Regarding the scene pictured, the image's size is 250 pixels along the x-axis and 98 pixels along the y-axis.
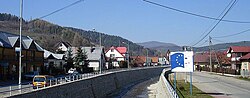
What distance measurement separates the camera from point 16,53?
6281 centimetres

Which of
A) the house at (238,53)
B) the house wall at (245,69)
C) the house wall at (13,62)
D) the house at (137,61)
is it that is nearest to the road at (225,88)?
the house wall at (245,69)

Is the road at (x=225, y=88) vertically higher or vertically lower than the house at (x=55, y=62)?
lower

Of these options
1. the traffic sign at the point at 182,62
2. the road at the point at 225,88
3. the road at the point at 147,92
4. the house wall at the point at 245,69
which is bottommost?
the road at the point at 147,92

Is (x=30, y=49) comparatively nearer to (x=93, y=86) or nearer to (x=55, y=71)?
Result: (x=55, y=71)

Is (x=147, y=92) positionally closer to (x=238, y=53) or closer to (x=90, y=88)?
(x=90, y=88)

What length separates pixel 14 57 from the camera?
62.0m

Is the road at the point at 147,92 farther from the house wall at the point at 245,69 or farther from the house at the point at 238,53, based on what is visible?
the house at the point at 238,53

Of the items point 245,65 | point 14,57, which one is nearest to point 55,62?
point 14,57

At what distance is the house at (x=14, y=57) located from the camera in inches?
2293

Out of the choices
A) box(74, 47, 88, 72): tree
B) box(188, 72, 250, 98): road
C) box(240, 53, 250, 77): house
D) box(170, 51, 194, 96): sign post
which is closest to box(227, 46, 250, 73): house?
box(240, 53, 250, 77): house

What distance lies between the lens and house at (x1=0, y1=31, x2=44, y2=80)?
58231 mm

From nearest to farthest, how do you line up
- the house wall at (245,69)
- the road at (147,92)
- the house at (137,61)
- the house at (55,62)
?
the road at (147,92) < the house wall at (245,69) < the house at (55,62) < the house at (137,61)

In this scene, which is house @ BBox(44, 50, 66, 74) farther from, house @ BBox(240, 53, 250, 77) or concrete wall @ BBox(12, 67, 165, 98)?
house @ BBox(240, 53, 250, 77)

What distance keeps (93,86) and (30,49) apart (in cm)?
3533
